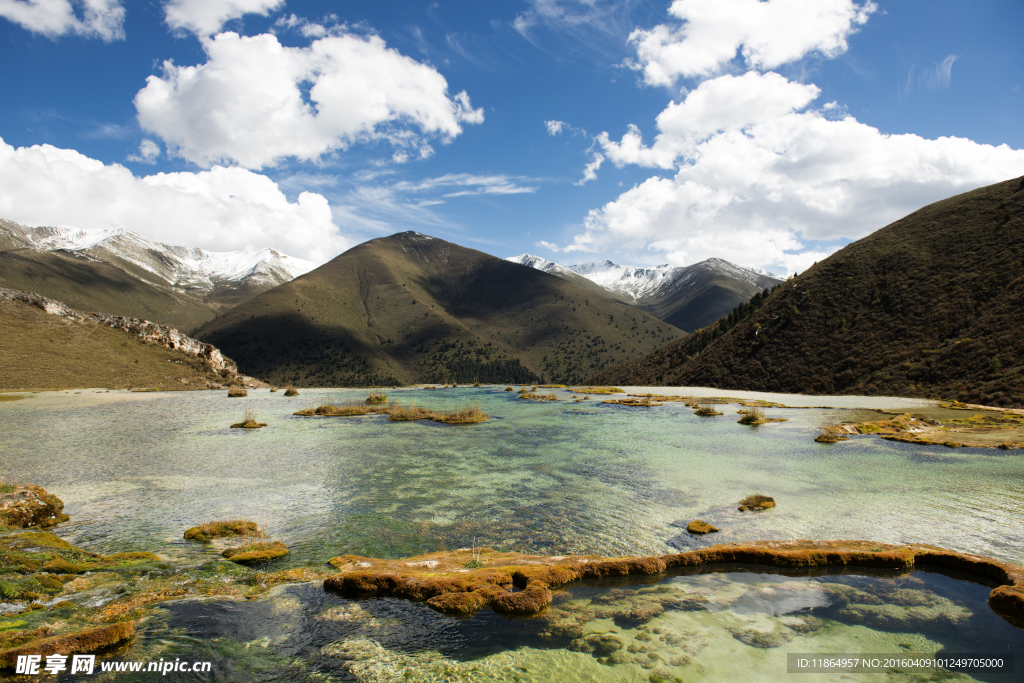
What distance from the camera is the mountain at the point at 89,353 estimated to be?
66875 millimetres

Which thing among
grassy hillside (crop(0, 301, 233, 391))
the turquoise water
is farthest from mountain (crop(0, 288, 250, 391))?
the turquoise water

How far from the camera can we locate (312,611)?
9352 mm

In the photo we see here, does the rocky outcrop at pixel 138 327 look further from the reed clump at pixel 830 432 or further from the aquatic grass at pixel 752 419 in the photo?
the reed clump at pixel 830 432

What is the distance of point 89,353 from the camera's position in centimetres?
7594

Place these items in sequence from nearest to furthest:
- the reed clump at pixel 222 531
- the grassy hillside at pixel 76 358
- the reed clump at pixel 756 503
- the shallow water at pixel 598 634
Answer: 1. the shallow water at pixel 598 634
2. the reed clump at pixel 222 531
3. the reed clump at pixel 756 503
4. the grassy hillside at pixel 76 358

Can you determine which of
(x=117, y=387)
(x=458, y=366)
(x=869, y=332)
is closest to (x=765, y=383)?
(x=869, y=332)

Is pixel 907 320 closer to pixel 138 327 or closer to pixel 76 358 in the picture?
pixel 76 358

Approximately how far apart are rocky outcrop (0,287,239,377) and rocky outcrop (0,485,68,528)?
92.7 metres

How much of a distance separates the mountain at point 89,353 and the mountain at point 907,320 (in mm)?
102007

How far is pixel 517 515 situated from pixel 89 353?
312 feet

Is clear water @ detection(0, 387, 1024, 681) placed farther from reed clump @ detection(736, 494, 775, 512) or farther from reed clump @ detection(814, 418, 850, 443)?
reed clump @ detection(814, 418, 850, 443)

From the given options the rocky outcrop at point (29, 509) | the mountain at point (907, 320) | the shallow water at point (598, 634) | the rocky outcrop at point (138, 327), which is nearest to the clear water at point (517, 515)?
→ the shallow water at point (598, 634)

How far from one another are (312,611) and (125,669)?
3084 mm

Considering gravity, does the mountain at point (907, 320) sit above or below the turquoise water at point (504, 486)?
above
